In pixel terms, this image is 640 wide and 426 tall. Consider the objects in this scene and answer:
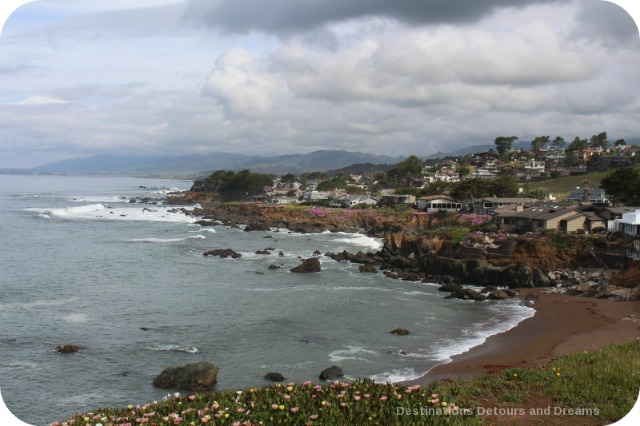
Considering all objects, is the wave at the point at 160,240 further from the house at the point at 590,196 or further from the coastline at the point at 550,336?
the house at the point at 590,196

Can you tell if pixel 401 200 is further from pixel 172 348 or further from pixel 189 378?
pixel 189 378

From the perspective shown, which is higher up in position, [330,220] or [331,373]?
[330,220]

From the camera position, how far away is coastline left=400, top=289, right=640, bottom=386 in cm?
1725

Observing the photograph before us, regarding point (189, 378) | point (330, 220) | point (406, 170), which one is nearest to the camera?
point (189, 378)

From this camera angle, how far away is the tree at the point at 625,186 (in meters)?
49.0

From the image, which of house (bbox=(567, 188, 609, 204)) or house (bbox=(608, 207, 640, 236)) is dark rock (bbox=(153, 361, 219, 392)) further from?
house (bbox=(567, 188, 609, 204))

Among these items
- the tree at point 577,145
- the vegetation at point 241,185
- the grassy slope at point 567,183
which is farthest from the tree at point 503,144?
the vegetation at point 241,185

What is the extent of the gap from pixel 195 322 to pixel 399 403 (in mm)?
18193

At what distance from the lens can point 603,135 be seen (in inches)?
5005

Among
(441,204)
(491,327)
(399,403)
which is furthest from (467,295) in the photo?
(441,204)

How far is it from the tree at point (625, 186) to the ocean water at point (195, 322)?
27844 millimetres

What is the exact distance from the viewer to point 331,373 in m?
16.6

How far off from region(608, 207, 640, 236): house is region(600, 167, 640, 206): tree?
13403mm

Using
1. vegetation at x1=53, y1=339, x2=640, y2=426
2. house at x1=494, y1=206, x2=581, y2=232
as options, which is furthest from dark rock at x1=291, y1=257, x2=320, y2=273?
vegetation at x1=53, y1=339, x2=640, y2=426
